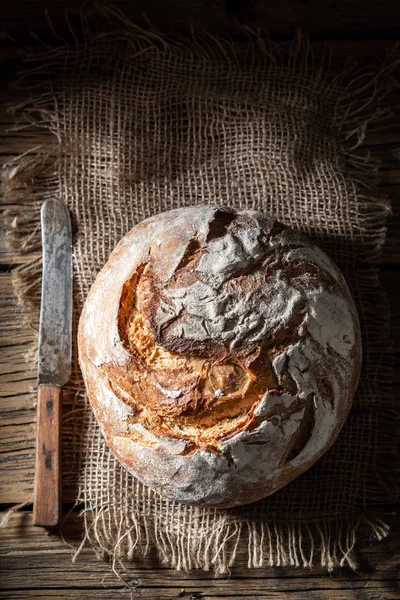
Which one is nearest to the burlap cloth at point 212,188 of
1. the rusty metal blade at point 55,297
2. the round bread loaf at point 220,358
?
the rusty metal blade at point 55,297

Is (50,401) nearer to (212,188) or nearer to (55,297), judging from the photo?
(55,297)

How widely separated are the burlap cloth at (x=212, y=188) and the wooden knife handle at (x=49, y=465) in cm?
6

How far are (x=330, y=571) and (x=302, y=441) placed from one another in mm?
479

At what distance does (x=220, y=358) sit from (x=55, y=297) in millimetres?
535

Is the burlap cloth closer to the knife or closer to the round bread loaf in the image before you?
the knife

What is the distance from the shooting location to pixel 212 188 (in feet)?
6.24

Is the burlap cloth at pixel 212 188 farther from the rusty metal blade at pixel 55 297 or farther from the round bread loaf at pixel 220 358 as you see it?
the round bread loaf at pixel 220 358

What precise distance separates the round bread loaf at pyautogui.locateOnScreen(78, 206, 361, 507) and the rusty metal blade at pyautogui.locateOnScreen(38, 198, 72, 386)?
193 millimetres

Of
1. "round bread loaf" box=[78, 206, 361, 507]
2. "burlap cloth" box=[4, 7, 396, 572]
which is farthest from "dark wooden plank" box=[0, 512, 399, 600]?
"round bread loaf" box=[78, 206, 361, 507]

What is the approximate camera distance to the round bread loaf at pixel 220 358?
1.46m

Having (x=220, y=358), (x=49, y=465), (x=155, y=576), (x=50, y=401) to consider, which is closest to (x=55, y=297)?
(x=50, y=401)

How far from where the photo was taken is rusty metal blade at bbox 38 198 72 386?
176 centimetres

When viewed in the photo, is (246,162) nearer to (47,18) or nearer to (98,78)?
(98,78)

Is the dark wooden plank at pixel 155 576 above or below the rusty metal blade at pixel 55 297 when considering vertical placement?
below
